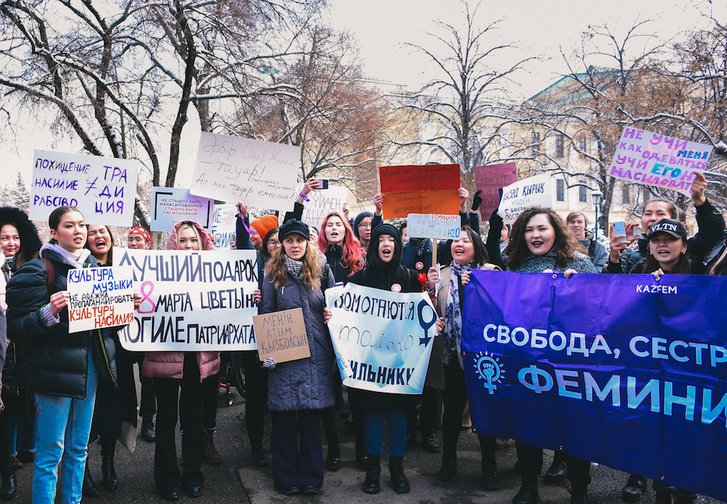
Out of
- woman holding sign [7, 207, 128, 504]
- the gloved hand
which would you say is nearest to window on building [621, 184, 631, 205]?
the gloved hand

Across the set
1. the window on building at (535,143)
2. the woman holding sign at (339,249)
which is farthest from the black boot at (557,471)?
the window on building at (535,143)

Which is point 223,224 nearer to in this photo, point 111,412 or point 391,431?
point 111,412

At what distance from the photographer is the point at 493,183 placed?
20.2 feet

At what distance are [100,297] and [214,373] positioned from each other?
4.01 feet

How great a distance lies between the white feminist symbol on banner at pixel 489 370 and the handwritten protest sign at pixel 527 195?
2.82 metres

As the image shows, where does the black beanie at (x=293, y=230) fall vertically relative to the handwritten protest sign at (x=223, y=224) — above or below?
below

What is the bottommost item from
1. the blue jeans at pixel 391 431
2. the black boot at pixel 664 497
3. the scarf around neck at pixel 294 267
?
the black boot at pixel 664 497

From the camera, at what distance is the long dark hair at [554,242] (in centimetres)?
404

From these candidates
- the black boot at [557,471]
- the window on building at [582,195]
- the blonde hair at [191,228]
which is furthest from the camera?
the window on building at [582,195]

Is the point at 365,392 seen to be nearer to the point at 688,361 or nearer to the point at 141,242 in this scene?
the point at 688,361

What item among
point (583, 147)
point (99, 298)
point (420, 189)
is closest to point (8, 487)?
point (99, 298)

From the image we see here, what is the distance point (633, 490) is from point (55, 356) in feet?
13.5

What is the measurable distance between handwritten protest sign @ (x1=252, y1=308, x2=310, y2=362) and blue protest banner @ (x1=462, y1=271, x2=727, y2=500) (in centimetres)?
129

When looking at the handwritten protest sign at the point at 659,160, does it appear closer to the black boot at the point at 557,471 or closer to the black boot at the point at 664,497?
the black boot at the point at 557,471
